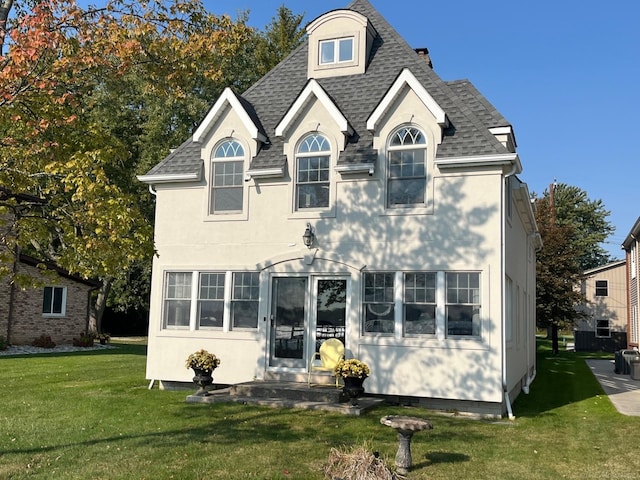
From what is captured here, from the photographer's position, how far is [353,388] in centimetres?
1156

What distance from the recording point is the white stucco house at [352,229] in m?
12.3

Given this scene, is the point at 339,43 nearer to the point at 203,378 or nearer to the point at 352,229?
the point at 352,229

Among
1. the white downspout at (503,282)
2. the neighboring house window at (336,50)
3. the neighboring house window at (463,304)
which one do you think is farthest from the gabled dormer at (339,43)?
the neighboring house window at (463,304)

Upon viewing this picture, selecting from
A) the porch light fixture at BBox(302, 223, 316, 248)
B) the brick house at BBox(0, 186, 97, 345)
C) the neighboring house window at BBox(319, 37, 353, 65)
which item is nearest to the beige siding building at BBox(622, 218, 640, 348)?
the neighboring house window at BBox(319, 37, 353, 65)

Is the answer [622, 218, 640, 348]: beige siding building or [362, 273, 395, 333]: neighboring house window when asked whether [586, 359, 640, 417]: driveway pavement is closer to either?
[362, 273, 395, 333]: neighboring house window

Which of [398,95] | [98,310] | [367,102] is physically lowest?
[98,310]

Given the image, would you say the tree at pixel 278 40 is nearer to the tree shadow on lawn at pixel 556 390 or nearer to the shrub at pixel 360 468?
the tree shadow on lawn at pixel 556 390

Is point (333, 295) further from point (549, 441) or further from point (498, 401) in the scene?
point (549, 441)

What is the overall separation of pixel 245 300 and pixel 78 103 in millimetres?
6145

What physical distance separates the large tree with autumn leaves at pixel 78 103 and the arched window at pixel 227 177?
12.0 ft

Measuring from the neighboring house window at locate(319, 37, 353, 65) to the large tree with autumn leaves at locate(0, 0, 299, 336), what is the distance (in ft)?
16.2

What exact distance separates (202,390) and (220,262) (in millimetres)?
3012

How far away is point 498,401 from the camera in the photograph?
38.6ft

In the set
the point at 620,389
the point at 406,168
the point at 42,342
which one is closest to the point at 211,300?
the point at 406,168
